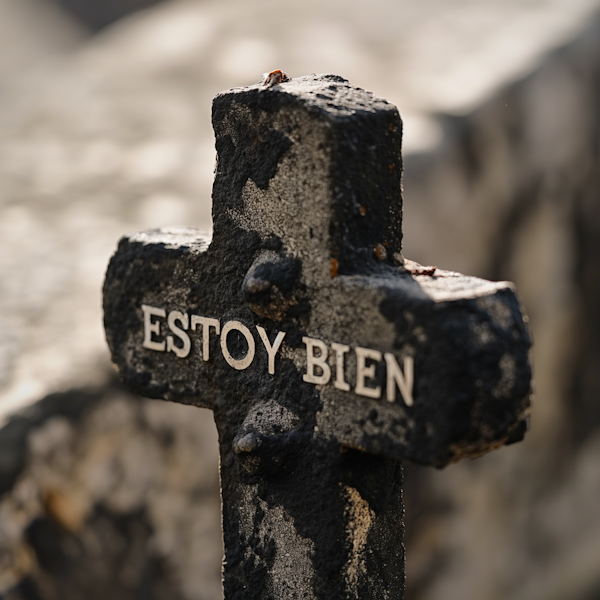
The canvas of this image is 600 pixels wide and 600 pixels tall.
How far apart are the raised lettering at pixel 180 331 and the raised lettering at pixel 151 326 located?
2 cm

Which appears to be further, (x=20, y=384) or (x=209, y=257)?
(x=20, y=384)

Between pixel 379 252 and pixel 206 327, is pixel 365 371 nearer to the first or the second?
pixel 379 252

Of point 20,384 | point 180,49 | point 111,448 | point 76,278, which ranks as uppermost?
point 180,49

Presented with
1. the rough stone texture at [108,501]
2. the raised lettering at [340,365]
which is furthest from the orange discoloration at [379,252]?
the rough stone texture at [108,501]

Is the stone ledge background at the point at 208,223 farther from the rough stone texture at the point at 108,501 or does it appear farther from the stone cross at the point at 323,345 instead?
the stone cross at the point at 323,345

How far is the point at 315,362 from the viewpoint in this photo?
1203 mm

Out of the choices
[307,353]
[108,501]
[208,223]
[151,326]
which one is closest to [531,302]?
[208,223]

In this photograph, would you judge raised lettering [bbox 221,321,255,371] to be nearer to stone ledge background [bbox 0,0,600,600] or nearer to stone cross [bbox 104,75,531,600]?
stone cross [bbox 104,75,531,600]

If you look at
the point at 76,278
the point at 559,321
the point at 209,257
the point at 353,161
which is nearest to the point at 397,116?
the point at 353,161

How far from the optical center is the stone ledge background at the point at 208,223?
7.43 ft

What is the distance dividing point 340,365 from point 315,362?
0.06 m

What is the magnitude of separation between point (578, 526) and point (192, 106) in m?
2.64

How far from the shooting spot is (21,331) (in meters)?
2.54

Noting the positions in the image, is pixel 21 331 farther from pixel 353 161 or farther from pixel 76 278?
pixel 353 161
